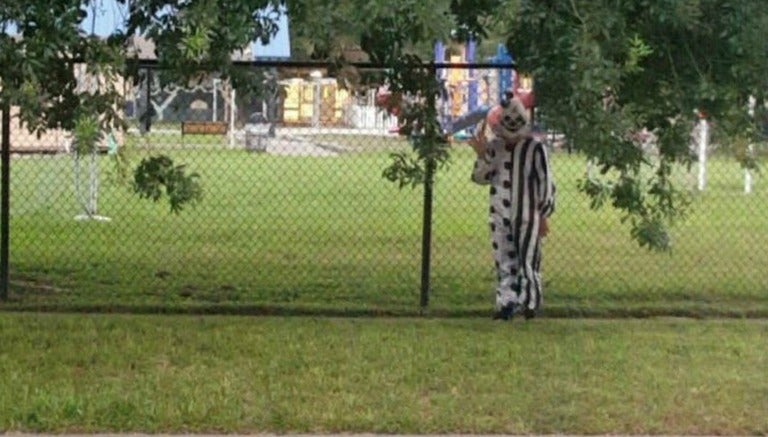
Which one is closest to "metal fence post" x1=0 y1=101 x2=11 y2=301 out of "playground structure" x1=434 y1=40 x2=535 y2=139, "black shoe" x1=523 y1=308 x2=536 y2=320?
"playground structure" x1=434 y1=40 x2=535 y2=139

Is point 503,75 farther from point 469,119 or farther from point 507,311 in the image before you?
point 507,311

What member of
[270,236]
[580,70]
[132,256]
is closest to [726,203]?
[270,236]

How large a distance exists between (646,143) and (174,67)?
129 inches

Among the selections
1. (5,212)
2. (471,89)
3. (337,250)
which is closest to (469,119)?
(471,89)

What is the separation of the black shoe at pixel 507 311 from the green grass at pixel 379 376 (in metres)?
0.10

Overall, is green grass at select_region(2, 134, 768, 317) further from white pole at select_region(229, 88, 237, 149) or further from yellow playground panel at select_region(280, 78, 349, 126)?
yellow playground panel at select_region(280, 78, 349, 126)

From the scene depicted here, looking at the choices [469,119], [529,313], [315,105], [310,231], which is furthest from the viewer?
[310,231]

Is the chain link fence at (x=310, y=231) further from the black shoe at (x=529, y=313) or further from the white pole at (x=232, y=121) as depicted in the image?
the black shoe at (x=529, y=313)

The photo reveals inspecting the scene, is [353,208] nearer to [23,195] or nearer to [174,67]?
[23,195]

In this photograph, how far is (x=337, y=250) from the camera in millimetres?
13398

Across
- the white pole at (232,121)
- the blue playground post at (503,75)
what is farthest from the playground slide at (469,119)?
the white pole at (232,121)

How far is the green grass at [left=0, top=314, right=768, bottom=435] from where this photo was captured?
21.5 feet

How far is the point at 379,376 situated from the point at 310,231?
7.39m

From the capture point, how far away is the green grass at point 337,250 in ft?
34.2
